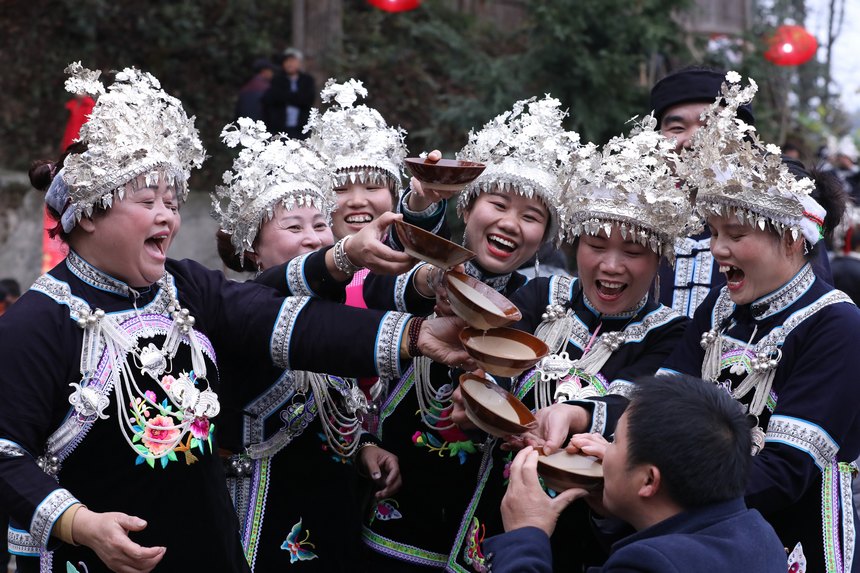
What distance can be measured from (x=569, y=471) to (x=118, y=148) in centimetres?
146

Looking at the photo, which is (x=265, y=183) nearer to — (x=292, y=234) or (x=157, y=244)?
(x=292, y=234)

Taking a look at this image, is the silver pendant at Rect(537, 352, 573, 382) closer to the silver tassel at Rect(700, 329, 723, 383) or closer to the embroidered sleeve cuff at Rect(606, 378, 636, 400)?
the embroidered sleeve cuff at Rect(606, 378, 636, 400)

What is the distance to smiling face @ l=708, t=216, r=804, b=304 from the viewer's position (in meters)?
3.04

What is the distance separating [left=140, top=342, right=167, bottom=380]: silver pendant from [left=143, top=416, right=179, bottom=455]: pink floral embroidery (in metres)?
0.12

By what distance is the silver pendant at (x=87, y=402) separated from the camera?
107 inches

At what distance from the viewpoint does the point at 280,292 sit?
10.4 ft

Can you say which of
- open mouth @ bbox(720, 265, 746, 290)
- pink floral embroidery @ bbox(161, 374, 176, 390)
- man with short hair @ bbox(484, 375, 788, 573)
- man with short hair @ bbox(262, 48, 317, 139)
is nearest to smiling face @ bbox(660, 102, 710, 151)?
open mouth @ bbox(720, 265, 746, 290)

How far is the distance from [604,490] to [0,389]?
151 centimetres

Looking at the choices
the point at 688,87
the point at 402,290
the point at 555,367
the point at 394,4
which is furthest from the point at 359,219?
the point at 394,4

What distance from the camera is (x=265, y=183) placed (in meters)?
3.76

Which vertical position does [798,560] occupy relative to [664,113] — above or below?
below

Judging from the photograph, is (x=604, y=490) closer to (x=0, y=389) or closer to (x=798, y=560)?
(x=798, y=560)

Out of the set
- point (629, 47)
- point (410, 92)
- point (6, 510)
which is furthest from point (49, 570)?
point (410, 92)

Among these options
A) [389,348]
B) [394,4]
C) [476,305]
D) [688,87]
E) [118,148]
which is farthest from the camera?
[394,4]
